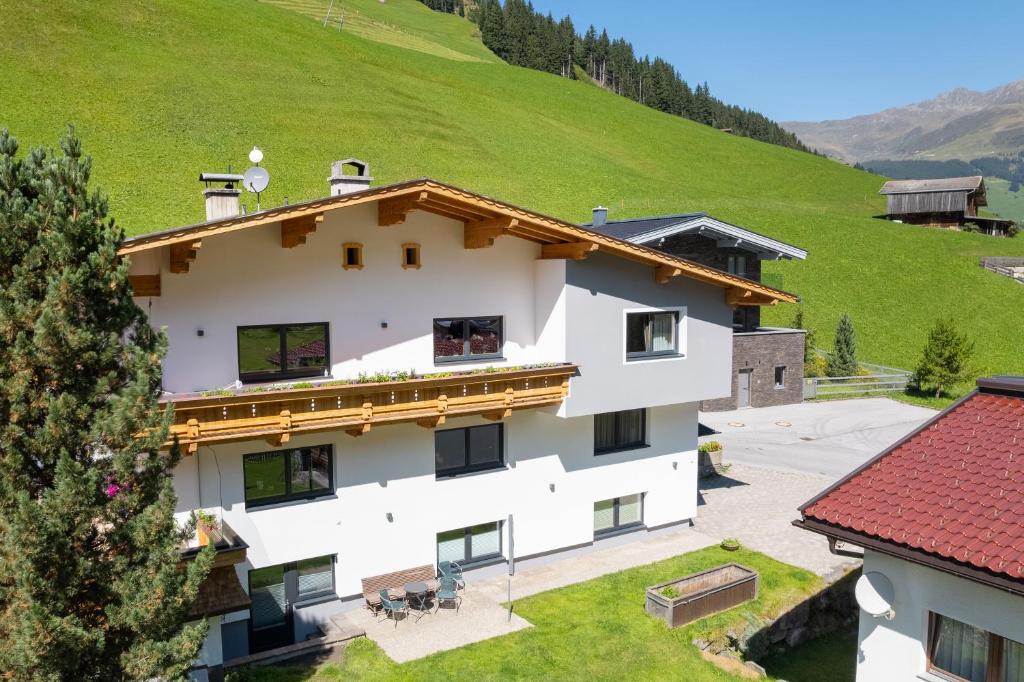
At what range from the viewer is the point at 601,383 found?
18.5 meters

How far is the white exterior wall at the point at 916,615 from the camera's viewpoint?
29.9 feet

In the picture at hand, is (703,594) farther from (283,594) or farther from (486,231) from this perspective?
(486,231)

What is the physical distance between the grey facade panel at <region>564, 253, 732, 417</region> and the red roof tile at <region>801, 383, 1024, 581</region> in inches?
310

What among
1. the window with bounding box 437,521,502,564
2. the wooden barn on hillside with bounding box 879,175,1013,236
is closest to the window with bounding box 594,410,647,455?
the window with bounding box 437,521,502,564

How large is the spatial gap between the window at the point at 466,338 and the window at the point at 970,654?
1079 centimetres

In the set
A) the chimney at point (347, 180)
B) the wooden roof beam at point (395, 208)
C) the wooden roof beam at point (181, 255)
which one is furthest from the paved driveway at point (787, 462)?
the wooden roof beam at point (181, 255)

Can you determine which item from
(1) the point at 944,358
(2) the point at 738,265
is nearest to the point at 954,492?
(2) the point at 738,265

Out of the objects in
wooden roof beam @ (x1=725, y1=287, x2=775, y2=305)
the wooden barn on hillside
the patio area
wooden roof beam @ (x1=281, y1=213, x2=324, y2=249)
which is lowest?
the patio area

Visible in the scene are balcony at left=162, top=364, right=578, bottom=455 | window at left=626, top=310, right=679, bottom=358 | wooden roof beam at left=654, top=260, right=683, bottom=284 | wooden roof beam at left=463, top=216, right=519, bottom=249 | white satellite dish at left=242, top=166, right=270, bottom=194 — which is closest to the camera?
balcony at left=162, top=364, right=578, bottom=455

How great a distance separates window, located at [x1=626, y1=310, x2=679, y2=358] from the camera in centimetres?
1917

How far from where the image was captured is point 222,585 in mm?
12867

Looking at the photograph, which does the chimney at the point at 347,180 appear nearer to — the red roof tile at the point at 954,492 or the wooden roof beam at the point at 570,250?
the wooden roof beam at the point at 570,250

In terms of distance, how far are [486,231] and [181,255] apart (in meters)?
6.30

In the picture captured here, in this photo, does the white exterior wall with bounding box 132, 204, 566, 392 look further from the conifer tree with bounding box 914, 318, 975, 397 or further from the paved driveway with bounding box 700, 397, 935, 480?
the conifer tree with bounding box 914, 318, 975, 397
